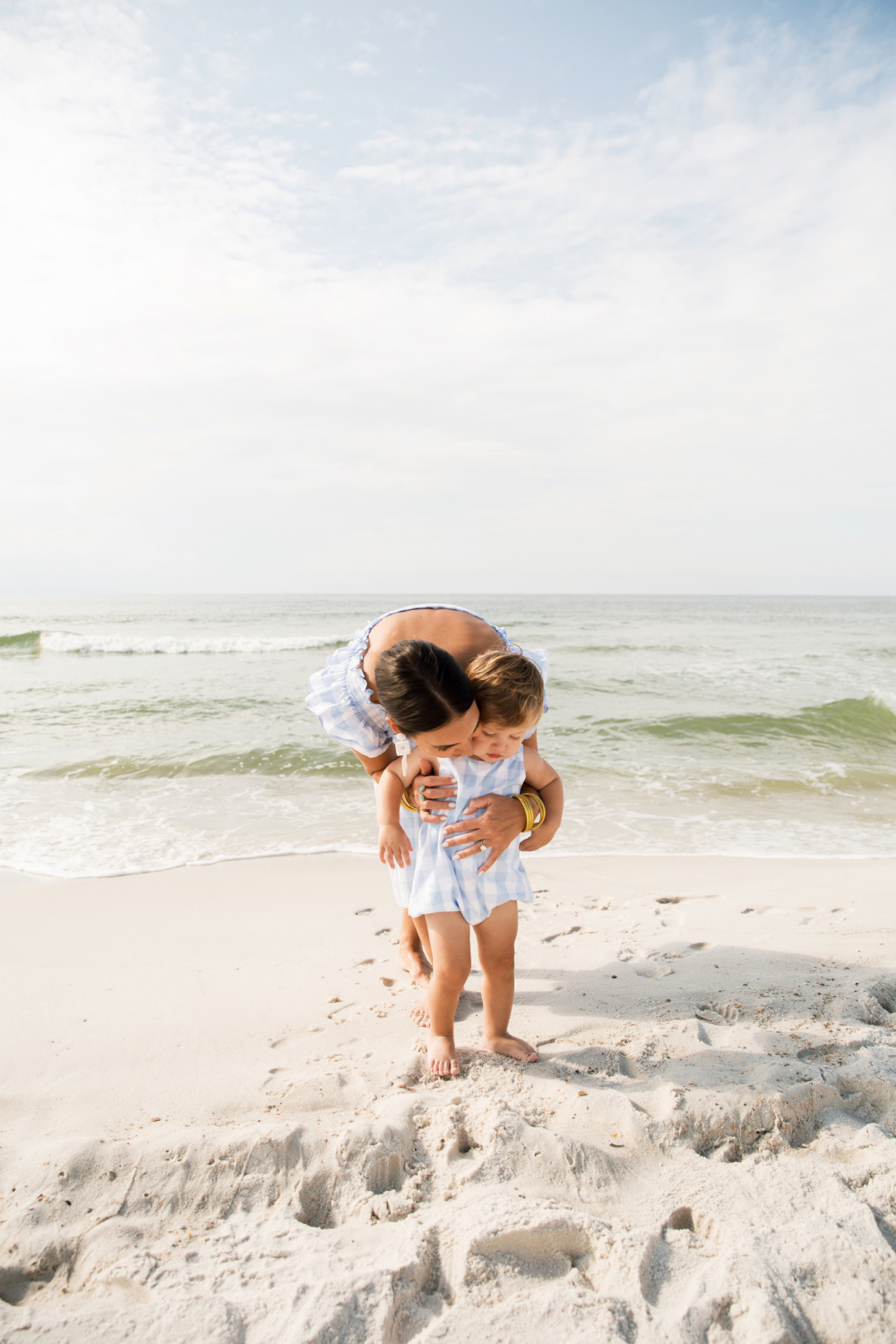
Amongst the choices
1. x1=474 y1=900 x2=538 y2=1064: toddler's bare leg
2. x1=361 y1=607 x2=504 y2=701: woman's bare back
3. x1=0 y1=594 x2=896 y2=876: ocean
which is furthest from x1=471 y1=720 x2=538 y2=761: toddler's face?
x1=0 y1=594 x2=896 y2=876: ocean

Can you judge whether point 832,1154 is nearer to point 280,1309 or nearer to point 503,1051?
point 503,1051

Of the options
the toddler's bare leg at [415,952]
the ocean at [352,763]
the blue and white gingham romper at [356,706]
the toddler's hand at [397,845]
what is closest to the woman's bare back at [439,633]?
the blue and white gingham romper at [356,706]

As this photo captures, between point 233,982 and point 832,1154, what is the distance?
7.41 ft

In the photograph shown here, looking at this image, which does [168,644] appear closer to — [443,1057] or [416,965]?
[416,965]

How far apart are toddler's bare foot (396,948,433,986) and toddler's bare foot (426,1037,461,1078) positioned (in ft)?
2.07

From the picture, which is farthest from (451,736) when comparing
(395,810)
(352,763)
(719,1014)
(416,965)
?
(352,763)

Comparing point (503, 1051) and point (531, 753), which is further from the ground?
point (531, 753)

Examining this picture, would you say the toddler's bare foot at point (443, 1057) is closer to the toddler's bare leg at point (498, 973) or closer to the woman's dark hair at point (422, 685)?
the toddler's bare leg at point (498, 973)

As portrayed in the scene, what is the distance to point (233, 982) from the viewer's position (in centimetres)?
302

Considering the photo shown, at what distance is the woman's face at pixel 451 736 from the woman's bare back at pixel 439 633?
1.11ft

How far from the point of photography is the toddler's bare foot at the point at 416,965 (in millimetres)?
3062

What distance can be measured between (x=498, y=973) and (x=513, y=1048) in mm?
242

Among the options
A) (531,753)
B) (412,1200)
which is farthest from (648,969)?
(412,1200)

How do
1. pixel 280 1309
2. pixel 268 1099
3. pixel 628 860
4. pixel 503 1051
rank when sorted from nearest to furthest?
1. pixel 280 1309
2. pixel 268 1099
3. pixel 503 1051
4. pixel 628 860
